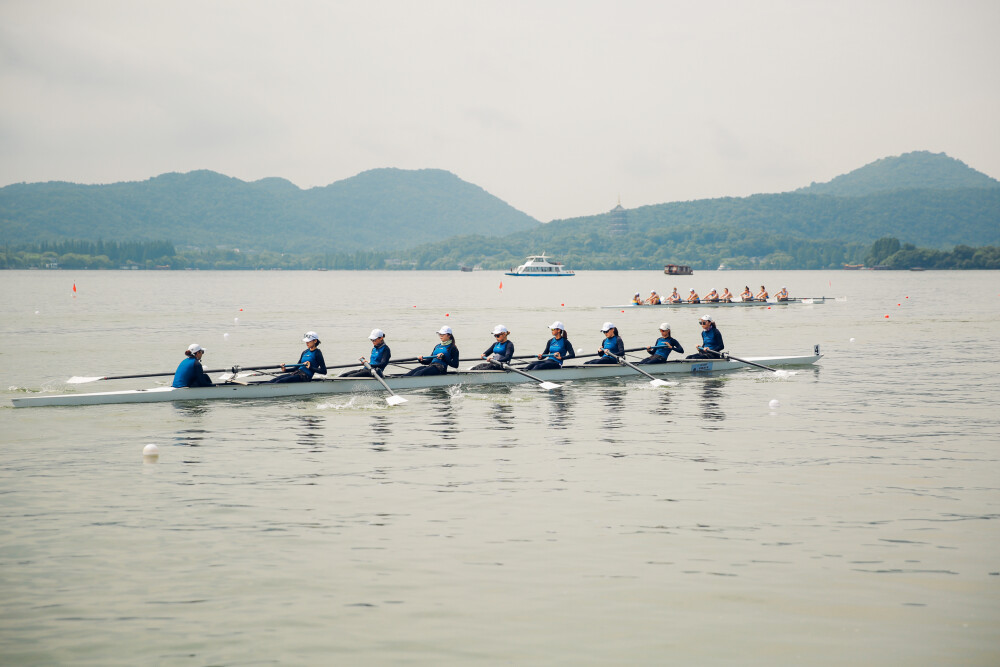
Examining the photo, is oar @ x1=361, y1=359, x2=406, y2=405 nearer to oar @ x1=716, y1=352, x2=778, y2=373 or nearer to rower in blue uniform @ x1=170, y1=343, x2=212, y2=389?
rower in blue uniform @ x1=170, y1=343, x2=212, y2=389

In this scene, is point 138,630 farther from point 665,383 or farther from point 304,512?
point 665,383

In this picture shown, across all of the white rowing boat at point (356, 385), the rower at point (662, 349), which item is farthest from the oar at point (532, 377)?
the rower at point (662, 349)

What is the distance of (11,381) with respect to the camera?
93.2 feet

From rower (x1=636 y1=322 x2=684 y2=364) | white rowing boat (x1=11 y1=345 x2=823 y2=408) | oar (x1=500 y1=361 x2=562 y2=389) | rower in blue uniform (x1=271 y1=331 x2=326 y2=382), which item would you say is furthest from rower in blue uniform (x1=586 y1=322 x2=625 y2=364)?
rower in blue uniform (x1=271 y1=331 x2=326 y2=382)

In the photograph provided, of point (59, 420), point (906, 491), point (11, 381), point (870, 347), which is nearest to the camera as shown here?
point (906, 491)

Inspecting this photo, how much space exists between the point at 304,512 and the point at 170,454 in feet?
17.7

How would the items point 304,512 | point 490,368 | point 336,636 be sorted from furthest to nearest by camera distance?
point 490,368, point 304,512, point 336,636

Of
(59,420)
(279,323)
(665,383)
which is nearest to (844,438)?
(665,383)

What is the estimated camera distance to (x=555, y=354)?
2669cm

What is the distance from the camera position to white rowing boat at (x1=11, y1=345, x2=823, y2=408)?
22.1m

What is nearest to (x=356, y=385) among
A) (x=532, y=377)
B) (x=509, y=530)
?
(x=532, y=377)

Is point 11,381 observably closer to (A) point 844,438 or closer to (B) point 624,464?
(B) point 624,464

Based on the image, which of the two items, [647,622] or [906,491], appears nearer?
[647,622]

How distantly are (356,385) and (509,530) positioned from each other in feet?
42.5
